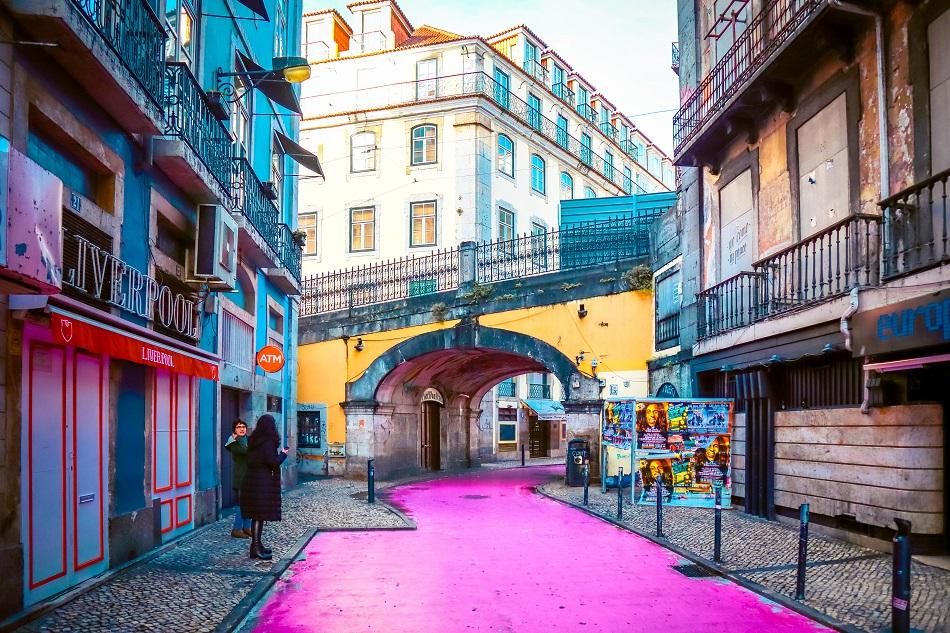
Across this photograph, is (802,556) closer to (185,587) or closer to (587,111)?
(185,587)

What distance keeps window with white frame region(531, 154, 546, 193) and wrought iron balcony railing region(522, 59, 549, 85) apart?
12.6ft

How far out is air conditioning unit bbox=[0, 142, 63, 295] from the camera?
19.6 feet

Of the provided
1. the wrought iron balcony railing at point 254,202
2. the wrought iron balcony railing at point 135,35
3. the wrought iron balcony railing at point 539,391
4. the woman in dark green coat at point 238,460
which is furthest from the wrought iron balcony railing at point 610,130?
the wrought iron balcony railing at point 135,35

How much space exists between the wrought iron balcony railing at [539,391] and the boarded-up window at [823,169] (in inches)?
1036

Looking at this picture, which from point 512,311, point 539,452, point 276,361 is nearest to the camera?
point 276,361

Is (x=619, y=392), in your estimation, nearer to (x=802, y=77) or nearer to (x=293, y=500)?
(x=293, y=500)

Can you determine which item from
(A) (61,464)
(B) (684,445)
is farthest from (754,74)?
(A) (61,464)

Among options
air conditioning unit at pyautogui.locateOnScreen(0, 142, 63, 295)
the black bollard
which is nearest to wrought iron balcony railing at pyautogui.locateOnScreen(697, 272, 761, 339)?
the black bollard

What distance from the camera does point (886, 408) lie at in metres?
10.4

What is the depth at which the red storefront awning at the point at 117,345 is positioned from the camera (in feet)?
24.1

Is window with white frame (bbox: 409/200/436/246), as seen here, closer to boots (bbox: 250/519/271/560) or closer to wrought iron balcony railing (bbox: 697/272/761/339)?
wrought iron balcony railing (bbox: 697/272/761/339)

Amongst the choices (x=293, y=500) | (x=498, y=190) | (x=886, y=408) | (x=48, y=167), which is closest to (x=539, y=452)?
(x=498, y=190)

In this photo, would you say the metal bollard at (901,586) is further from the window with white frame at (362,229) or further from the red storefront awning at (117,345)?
the window with white frame at (362,229)

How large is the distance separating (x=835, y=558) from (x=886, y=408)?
1892 mm
